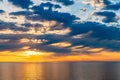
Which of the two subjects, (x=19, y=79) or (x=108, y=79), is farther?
(x=19, y=79)

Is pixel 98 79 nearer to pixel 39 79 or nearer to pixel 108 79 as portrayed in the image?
pixel 108 79

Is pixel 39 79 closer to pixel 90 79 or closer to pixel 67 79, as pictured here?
pixel 67 79

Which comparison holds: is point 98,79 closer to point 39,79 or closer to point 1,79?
point 39,79

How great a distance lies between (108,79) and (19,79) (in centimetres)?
3522

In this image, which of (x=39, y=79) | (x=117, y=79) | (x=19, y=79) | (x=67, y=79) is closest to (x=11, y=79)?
(x=19, y=79)

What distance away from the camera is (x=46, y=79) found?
12588 cm

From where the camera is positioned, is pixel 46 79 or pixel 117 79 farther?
pixel 46 79

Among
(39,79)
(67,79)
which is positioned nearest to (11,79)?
(39,79)

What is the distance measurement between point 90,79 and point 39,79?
62.0 ft

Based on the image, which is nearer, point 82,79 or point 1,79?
point 82,79

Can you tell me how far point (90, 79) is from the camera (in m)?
115

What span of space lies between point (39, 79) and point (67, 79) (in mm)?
10445

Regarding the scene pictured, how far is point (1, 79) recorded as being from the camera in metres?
125

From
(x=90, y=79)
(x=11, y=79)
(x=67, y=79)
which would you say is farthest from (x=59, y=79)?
(x=11, y=79)
